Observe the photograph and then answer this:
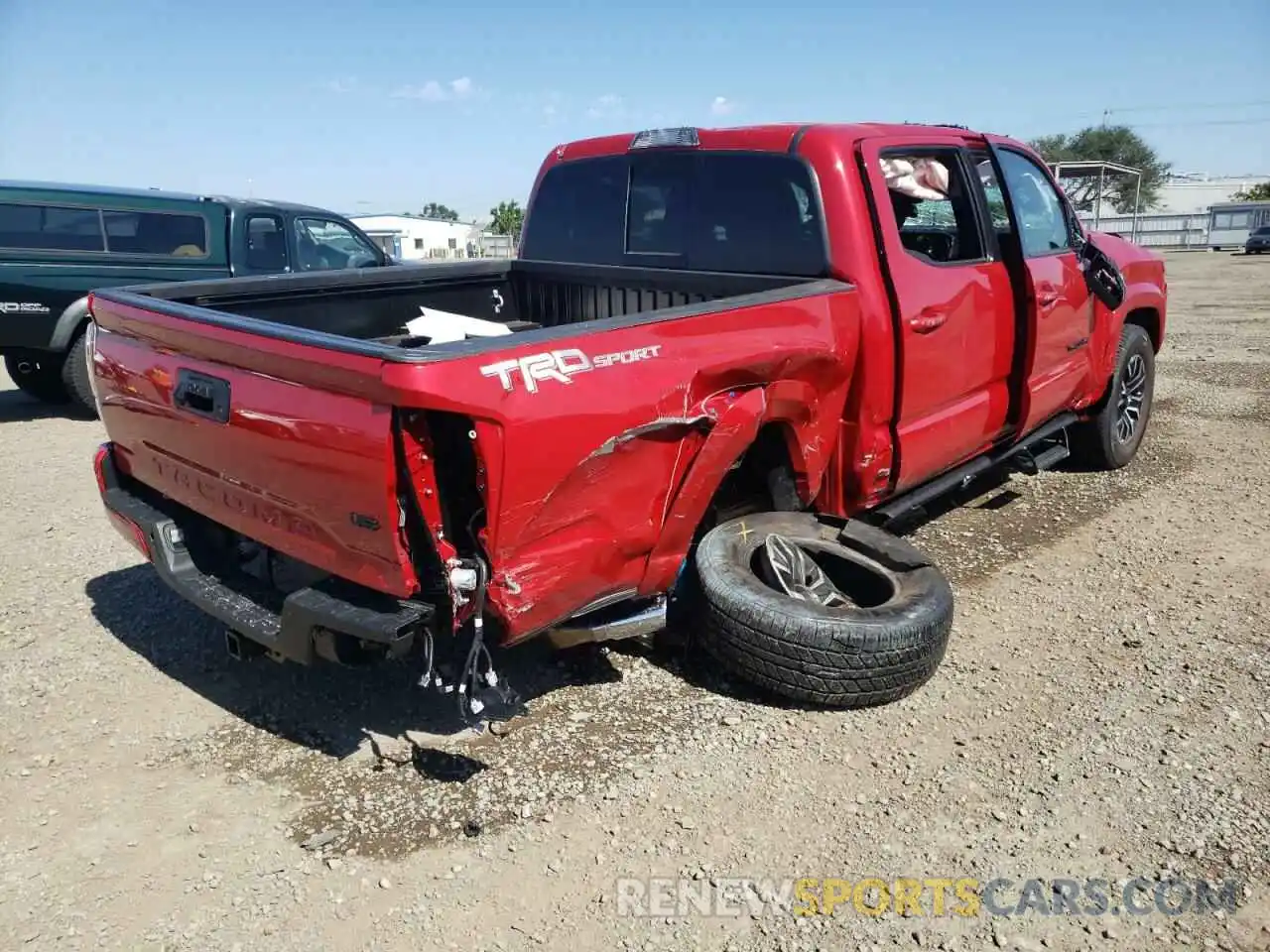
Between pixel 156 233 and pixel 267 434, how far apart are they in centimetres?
689

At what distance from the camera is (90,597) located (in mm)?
4395

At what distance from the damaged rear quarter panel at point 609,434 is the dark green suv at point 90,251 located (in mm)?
6769

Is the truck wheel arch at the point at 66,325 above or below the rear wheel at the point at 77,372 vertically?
above

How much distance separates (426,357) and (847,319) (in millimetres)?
A: 1849

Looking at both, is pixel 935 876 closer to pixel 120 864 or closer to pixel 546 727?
pixel 546 727

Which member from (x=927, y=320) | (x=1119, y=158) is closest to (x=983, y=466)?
(x=927, y=320)

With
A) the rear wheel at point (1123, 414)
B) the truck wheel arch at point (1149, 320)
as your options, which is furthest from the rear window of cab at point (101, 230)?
the truck wheel arch at point (1149, 320)

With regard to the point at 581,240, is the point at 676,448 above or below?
below

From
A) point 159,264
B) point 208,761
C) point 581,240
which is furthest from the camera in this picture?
point 159,264

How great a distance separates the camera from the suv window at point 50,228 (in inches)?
306

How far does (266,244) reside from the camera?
9.08 meters

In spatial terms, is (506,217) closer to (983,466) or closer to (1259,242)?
(1259,242)

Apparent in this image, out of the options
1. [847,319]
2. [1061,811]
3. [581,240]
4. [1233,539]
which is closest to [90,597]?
[581,240]

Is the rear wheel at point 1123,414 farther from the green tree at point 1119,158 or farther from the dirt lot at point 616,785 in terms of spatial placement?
the green tree at point 1119,158
